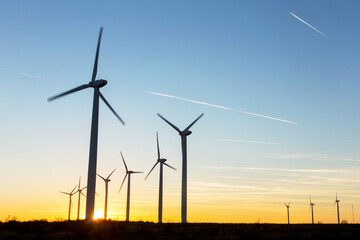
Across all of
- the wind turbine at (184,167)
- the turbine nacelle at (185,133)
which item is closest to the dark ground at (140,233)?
the wind turbine at (184,167)

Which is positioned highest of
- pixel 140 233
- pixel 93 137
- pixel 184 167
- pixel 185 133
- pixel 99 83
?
pixel 99 83

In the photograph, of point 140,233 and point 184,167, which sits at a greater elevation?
point 184,167

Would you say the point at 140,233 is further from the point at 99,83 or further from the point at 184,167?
the point at 184,167

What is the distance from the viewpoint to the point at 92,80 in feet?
247

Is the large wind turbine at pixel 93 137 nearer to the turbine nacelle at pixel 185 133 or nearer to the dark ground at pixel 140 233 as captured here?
the dark ground at pixel 140 233

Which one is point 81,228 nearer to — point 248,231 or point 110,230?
point 110,230

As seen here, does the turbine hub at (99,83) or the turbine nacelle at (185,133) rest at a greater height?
the turbine hub at (99,83)

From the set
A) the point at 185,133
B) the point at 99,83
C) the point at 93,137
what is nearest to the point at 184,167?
the point at 185,133

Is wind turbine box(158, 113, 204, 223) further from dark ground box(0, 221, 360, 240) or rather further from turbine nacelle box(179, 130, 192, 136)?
dark ground box(0, 221, 360, 240)

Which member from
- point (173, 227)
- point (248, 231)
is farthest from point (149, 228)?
point (248, 231)

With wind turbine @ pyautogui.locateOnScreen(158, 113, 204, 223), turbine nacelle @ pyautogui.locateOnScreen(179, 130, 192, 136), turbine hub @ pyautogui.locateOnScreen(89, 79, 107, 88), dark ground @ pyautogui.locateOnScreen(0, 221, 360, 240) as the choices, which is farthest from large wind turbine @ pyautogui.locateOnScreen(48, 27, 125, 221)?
turbine nacelle @ pyautogui.locateOnScreen(179, 130, 192, 136)

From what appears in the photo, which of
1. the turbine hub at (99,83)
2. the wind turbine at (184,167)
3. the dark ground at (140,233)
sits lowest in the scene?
the dark ground at (140,233)

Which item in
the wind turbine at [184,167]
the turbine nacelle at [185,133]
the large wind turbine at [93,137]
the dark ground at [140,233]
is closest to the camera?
the dark ground at [140,233]

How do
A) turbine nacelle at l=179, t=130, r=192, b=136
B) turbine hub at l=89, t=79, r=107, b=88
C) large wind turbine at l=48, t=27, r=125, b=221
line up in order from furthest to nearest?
turbine nacelle at l=179, t=130, r=192, b=136
turbine hub at l=89, t=79, r=107, b=88
large wind turbine at l=48, t=27, r=125, b=221
